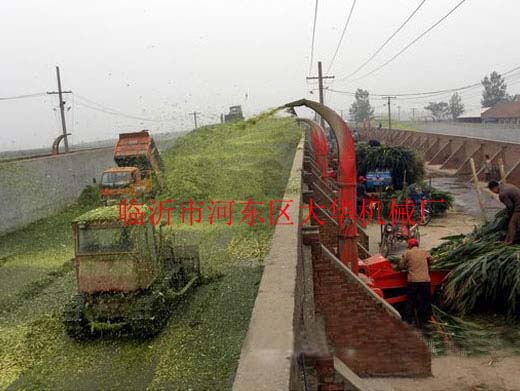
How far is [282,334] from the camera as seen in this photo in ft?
12.2

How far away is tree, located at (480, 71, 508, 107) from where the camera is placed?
9338 centimetres

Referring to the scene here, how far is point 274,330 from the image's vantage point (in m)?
3.80

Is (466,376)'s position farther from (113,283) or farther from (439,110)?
(439,110)

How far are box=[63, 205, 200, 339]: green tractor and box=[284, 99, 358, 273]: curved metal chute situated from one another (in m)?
2.75

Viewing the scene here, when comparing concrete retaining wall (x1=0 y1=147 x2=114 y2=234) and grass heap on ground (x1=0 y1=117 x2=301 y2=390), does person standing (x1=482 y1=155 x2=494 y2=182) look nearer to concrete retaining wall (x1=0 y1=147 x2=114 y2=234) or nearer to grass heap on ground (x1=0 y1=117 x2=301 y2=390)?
grass heap on ground (x1=0 y1=117 x2=301 y2=390)

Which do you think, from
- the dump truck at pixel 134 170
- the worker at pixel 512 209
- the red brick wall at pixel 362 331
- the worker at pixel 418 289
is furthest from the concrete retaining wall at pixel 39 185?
the worker at pixel 512 209

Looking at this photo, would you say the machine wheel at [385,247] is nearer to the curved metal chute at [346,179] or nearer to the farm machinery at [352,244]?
the farm machinery at [352,244]

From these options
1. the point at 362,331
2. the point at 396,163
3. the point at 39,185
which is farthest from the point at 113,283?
the point at 396,163

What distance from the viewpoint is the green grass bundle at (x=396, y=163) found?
20.8m

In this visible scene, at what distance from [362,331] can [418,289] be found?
1.99 metres

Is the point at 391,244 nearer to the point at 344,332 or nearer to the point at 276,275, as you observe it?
the point at 344,332

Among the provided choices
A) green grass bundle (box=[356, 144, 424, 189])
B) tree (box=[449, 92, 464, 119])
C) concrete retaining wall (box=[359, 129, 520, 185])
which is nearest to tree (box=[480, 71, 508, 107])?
tree (box=[449, 92, 464, 119])

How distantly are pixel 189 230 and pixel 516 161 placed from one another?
1568cm

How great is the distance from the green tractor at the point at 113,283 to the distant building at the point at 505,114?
56515 mm
